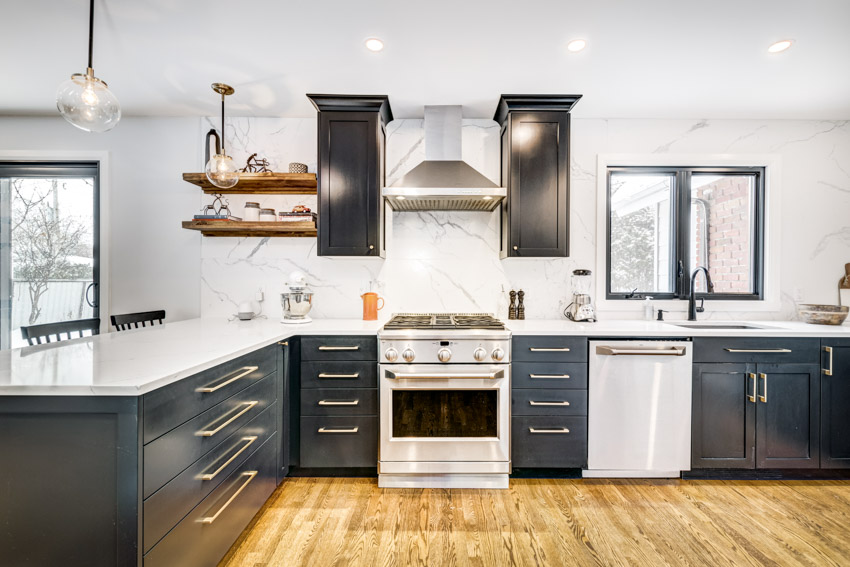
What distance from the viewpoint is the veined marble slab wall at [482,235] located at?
292 centimetres

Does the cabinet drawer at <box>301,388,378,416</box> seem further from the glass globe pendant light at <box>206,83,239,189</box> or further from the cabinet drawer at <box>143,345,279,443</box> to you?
the glass globe pendant light at <box>206,83,239,189</box>

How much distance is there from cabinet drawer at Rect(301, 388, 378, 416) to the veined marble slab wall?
80cm

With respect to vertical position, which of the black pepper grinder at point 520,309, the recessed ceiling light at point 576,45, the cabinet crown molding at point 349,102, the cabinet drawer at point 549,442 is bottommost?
the cabinet drawer at point 549,442

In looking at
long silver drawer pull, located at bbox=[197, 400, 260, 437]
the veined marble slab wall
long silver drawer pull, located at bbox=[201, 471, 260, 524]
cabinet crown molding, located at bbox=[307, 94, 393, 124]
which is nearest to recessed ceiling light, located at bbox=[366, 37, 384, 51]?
cabinet crown molding, located at bbox=[307, 94, 393, 124]

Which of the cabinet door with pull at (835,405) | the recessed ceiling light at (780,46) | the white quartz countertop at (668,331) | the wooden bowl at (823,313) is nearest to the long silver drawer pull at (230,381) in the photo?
the white quartz countertop at (668,331)

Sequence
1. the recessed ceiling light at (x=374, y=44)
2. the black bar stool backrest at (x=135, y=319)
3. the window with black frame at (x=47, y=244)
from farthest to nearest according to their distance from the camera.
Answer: the window with black frame at (x=47, y=244)
the black bar stool backrest at (x=135, y=319)
the recessed ceiling light at (x=374, y=44)

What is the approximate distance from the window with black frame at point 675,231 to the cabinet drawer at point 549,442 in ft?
3.98

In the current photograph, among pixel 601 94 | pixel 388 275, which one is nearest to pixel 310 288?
pixel 388 275

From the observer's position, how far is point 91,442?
109cm

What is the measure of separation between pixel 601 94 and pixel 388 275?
203 cm

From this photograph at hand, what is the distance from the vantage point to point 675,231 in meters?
2.96

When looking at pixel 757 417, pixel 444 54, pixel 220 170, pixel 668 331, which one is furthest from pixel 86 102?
pixel 757 417

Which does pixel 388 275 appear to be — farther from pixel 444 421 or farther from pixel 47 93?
pixel 47 93

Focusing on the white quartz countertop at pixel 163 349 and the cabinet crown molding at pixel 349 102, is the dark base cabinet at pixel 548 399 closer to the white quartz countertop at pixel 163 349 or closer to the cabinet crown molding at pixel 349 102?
the white quartz countertop at pixel 163 349
